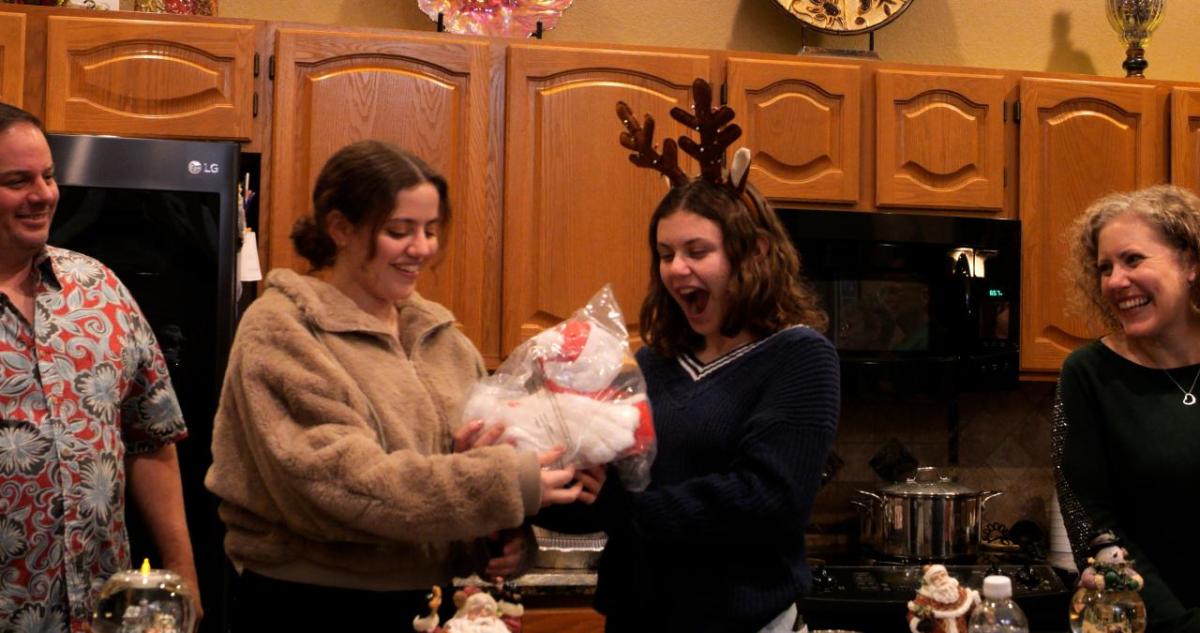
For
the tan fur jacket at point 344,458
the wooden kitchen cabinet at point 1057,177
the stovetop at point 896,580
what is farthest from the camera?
the wooden kitchen cabinet at point 1057,177

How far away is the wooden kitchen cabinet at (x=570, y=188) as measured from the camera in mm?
3139

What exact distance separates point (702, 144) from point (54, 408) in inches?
39.1

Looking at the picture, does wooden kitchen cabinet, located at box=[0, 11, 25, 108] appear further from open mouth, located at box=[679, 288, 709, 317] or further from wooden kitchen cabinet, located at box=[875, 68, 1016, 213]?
wooden kitchen cabinet, located at box=[875, 68, 1016, 213]

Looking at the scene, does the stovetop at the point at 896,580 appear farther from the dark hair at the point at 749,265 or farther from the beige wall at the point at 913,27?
the beige wall at the point at 913,27

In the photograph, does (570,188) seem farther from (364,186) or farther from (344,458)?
(344,458)

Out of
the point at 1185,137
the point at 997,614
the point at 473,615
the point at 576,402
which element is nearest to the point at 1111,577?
the point at 997,614

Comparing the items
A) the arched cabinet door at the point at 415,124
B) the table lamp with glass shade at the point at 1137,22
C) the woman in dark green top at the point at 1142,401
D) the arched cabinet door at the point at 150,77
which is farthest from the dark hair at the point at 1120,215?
the arched cabinet door at the point at 150,77

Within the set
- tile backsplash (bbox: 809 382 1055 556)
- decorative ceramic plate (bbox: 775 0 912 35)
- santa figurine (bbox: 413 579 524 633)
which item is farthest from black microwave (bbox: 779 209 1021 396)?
santa figurine (bbox: 413 579 524 633)

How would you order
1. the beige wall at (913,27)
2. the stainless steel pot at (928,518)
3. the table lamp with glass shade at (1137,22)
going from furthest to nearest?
the table lamp with glass shade at (1137,22)
the beige wall at (913,27)
the stainless steel pot at (928,518)

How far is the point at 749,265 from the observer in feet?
5.76

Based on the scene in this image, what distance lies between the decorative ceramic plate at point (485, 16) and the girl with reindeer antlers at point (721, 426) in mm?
1528

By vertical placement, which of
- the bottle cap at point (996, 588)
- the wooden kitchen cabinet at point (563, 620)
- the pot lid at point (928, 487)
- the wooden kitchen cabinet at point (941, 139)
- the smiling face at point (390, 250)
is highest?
the wooden kitchen cabinet at point (941, 139)

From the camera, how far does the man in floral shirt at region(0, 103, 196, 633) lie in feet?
6.10

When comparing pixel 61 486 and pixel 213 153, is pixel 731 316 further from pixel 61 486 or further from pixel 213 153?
pixel 213 153
